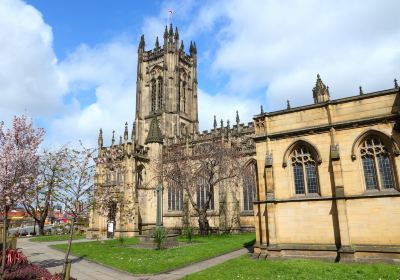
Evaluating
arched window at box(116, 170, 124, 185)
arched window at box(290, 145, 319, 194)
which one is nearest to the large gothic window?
arched window at box(116, 170, 124, 185)

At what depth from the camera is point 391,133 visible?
49.9 feet

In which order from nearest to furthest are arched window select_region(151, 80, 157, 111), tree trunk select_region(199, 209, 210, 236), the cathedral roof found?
tree trunk select_region(199, 209, 210, 236) → the cathedral roof → arched window select_region(151, 80, 157, 111)

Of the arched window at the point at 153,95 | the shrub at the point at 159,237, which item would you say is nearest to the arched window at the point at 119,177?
Result: the shrub at the point at 159,237

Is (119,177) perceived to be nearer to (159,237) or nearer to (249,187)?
(249,187)

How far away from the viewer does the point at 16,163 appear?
1291 centimetres

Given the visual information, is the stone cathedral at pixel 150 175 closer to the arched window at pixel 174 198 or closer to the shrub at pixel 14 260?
the arched window at pixel 174 198


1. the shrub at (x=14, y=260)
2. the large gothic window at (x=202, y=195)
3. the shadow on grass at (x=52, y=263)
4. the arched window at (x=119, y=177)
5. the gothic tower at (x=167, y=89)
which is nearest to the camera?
Answer: the shrub at (x=14, y=260)

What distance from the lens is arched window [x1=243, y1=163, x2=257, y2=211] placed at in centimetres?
3547

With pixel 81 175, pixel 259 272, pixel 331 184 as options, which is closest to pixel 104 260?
pixel 81 175

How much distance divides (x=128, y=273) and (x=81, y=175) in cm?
524

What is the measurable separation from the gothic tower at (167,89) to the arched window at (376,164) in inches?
1533

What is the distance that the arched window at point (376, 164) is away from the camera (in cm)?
1530

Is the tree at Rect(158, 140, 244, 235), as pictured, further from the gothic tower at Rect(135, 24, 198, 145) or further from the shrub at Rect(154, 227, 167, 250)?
the gothic tower at Rect(135, 24, 198, 145)

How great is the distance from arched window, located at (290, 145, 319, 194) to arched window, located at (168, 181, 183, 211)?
24.4 m
